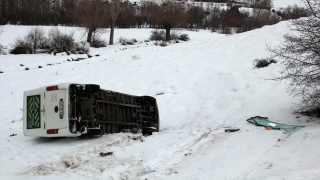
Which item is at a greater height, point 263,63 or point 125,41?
point 125,41

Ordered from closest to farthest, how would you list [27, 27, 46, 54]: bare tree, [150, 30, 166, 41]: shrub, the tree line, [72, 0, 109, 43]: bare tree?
[27, 27, 46, 54]: bare tree, [72, 0, 109, 43]: bare tree, the tree line, [150, 30, 166, 41]: shrub

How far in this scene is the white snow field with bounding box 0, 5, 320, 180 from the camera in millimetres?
4816

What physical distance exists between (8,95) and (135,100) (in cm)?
736

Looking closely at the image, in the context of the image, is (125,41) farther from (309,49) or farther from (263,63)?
(309,49)

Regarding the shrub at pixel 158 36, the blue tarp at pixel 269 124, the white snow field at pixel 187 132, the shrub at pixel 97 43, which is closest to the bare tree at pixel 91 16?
the shrub at pixel 97 43

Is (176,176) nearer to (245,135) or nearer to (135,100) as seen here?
(245,135)

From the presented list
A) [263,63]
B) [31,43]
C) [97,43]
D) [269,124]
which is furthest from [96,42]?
[269,124]

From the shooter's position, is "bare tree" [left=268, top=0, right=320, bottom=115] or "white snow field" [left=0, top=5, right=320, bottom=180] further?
"bare tree" [left=268, top=0, right=320, bottom=115]

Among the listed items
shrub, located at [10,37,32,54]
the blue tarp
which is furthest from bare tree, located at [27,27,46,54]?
the blue tarp

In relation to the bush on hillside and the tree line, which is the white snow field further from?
the tree line

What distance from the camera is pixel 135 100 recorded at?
8.88 metres

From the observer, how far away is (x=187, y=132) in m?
7.35

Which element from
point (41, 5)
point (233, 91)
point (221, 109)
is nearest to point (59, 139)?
point (221, 109)

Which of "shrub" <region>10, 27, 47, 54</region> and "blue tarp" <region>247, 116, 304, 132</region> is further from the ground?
"shrub" <region>10, 27, 47, 54</region>
